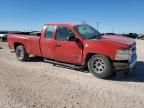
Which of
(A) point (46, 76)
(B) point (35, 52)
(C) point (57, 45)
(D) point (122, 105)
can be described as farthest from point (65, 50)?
(D) point (122, 105)

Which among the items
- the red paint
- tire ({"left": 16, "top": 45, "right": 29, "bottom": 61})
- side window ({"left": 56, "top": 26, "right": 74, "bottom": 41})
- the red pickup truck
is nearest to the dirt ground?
the red pickup truck

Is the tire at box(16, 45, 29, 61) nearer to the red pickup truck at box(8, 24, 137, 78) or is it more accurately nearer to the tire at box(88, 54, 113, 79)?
the red pickup truck at box(8, 24, 137, 78)

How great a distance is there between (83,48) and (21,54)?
3.92 meters

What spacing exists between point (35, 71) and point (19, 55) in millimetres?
2712

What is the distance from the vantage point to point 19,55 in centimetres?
1027

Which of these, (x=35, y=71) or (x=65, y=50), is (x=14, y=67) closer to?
(x=35, y=71)

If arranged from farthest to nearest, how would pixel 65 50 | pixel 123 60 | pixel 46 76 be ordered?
1. pixel 65 50
2. pixel 46 76
3. pixel 123 60

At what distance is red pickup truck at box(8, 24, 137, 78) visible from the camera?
258 inches

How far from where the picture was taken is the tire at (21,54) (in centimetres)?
997

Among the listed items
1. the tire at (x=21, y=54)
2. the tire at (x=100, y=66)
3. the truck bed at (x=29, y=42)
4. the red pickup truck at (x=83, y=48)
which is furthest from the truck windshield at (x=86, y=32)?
the tire at (x=21, y=54)

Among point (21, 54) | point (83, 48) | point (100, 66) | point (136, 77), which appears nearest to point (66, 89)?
point (100, 66)

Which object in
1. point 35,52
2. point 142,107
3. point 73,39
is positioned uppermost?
point 73,39

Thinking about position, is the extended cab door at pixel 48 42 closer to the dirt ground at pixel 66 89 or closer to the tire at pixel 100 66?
the dirt ground at pixel 66 89

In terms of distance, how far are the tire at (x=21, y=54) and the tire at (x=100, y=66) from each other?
151 inches
